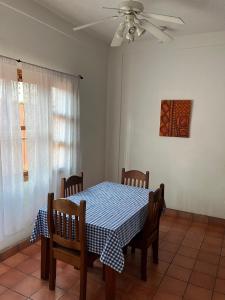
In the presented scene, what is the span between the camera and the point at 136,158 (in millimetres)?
4117

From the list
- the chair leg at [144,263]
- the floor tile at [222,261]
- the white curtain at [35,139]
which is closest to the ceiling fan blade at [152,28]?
the white curtain at [35,139]

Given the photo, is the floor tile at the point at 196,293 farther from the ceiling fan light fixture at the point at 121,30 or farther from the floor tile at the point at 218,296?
the ceiling fan light fixture at the point at 121,30

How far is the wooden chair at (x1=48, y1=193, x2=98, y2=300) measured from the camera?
1.84m

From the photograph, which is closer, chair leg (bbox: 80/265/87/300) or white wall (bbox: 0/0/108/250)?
chair leg (bbox: 80/265/87/300)

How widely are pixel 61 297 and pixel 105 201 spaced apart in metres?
0.88

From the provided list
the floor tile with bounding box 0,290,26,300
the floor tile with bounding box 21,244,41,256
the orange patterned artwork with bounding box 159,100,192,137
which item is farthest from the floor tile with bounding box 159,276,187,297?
the orange patterned artwork with bounding box 159,100,192,137

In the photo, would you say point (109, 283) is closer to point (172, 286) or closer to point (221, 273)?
point (172, 286)

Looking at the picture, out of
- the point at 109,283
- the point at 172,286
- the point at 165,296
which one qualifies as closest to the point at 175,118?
the point at 172,286

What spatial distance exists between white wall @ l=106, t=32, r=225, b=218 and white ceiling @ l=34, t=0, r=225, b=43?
0.35 meters

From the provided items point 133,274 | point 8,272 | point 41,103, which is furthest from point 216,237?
point 41,103

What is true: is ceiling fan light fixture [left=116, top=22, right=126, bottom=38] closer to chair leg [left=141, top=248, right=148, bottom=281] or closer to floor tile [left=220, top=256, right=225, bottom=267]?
chair leg [left=141, top=248, right=148, bottom=281]

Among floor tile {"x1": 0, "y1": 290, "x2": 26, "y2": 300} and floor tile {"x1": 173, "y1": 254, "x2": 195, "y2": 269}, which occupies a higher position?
floor tile {"x1": 0, "y1": 290, "x2": 26, "y2": 300}

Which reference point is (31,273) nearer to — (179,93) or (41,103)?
(41,103)

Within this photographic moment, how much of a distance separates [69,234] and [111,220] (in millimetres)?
344
